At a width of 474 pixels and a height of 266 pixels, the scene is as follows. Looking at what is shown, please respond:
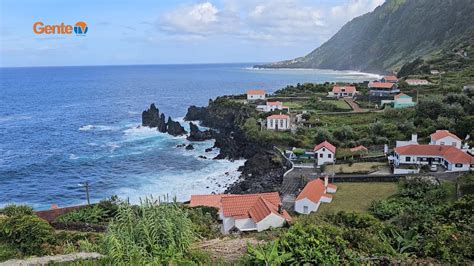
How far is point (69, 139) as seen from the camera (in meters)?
51.3

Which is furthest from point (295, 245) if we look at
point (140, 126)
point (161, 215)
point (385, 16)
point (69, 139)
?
point (385, 16)

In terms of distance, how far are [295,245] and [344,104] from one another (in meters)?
48.4

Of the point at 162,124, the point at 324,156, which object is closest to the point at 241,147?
the point at 324,156

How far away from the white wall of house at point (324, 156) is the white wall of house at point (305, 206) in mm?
10309

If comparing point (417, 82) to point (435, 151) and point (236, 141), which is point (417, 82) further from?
point (435, 151)

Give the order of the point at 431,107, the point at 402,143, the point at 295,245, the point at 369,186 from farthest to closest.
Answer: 1. the point at 431,107
2. the point at 402,143
3. the point at 369,186
4. the point at 295,245

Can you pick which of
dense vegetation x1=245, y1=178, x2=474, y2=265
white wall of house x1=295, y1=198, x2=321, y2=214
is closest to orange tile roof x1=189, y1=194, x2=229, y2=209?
white wall of house x1=295, y1=198, x2=321, y2=214

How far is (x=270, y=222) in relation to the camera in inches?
669

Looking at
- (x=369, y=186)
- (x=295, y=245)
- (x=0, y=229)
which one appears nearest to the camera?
(x=295, y=245)

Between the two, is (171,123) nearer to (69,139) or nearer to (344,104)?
(69,139)

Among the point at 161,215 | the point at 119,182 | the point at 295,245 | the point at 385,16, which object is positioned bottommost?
the point at 119,182

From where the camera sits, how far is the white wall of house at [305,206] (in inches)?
830

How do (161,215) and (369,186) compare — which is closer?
(161,215)

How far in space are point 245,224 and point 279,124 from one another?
26.4 metres
